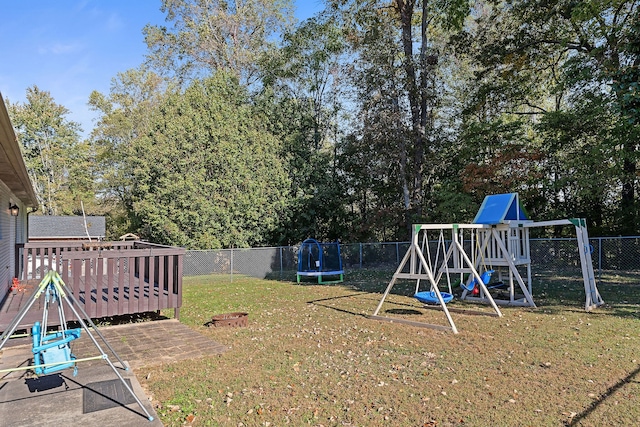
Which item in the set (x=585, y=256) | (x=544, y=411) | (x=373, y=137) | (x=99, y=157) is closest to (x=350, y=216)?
(x=373, y=137)

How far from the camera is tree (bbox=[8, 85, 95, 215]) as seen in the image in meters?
33.6

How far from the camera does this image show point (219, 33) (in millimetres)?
24797

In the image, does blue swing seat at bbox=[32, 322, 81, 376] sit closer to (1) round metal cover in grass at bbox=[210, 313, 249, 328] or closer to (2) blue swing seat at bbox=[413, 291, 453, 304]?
(1) round metal cover in grass at bbox=[210, 313, 249, 328]

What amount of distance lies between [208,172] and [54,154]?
23.7 meters

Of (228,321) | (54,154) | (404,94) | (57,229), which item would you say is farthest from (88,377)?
(54,154)

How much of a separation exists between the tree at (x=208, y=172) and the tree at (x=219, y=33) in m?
5.91

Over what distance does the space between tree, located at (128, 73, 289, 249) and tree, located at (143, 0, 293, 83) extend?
5.91 m

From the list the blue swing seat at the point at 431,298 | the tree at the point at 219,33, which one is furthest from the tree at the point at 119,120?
the blue swing seat at the point at 431,298

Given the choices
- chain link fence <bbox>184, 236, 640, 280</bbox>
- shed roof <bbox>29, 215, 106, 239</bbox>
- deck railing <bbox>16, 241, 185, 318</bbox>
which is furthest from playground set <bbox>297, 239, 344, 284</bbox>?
shed roof <bbox>29, 215, 106, 239</bbox>

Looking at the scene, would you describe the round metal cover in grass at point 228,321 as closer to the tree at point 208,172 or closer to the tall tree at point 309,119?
the tree at point 208,172

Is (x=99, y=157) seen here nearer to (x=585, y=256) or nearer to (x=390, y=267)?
(x=390, y=267)

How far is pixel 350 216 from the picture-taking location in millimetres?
21625

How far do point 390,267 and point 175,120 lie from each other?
35.9 feet

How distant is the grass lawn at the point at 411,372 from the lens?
141 inches
